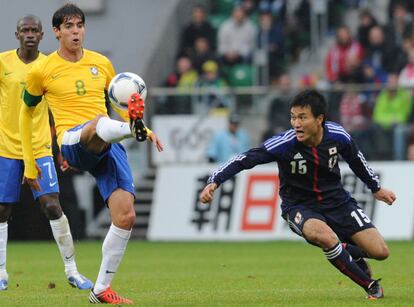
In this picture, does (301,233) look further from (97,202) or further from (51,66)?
(97,202)

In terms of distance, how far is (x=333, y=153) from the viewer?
35.5 ft

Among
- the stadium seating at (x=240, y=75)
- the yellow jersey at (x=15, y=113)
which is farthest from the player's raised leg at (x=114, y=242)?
the stadium seating at (x=240, y=75)

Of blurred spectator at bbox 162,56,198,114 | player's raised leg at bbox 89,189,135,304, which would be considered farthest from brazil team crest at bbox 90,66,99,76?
blurred spectator at bbox 162,56,198,114

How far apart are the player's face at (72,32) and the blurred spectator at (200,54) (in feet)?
43.4

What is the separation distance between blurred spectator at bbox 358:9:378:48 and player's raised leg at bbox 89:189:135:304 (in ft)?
46.2

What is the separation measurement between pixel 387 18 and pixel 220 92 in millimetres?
4635

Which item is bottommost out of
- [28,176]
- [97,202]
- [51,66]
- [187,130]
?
[97,202]

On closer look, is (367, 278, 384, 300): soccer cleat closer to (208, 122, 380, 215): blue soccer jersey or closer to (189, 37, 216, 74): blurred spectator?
(208, 122, 380, 215): blue soccer jersey

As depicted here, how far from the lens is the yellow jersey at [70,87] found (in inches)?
423

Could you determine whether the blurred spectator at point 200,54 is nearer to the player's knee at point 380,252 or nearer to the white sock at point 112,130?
the player's knee at point 380,252

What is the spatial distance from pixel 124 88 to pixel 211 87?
44.5ft

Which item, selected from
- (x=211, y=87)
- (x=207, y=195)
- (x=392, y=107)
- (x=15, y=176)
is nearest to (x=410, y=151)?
(x=392, y=107)

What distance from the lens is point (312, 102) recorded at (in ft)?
34.8

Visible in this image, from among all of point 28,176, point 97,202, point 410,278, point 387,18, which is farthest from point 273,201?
point 28,176
